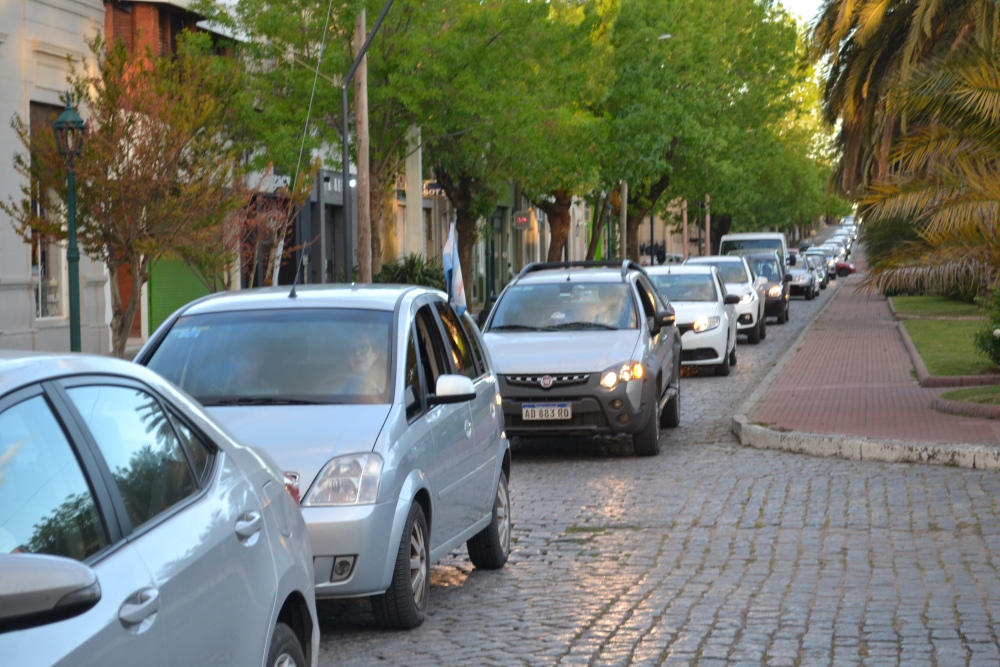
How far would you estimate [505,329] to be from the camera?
49.9ft

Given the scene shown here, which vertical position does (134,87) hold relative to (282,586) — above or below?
above

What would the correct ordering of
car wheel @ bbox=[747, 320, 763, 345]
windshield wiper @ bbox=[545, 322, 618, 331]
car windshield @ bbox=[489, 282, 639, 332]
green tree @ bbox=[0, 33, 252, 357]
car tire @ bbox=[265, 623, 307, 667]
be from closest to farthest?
car tire @ bbox=[265, 623, 307, 667], windshield wiper @ bbox=[545, 322, 618, 331], car windshield @ bbox=[489, 282, 639, 332], green tree @ bbox=[0, 33, 252, 357], car wheel @ bbox=[747, 320, 763, 345]

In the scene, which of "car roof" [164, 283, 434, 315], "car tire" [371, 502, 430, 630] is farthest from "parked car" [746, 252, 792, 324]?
"car tire" [371, 502, 430, 630]

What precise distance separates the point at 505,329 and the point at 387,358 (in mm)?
7498

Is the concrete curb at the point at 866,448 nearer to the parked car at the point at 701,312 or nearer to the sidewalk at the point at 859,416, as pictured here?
the sidewalk at the point at 859,416

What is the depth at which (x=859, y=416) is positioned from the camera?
15836 mm

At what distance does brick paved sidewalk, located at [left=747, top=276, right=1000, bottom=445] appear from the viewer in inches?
566

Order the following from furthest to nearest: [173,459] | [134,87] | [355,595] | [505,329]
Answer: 1. [134,87]
2. [505,329]
3. [355,595]
4. [173,459]

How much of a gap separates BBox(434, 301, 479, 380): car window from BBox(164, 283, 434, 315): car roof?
0.30 m

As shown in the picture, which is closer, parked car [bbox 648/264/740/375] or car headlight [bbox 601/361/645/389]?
car headlight [bbox 601/361/645/389]

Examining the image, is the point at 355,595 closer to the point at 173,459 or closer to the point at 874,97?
the point at 173,459

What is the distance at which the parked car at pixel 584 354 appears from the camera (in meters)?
13.7

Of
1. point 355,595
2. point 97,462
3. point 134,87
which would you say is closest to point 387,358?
point 355,595

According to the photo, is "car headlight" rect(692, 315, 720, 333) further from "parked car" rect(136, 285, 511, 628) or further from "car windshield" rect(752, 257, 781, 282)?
"car windshield" rect(752, 257, 781, 282)
